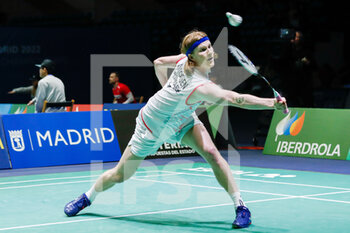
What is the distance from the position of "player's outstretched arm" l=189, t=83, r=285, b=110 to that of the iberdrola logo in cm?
691

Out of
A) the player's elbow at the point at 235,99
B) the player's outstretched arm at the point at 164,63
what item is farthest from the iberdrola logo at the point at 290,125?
the player's elbow at the point at 235,99

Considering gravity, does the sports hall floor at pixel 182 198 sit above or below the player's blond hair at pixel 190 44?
below

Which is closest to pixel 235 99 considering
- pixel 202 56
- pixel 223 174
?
pixel 202 56

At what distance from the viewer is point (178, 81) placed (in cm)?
634

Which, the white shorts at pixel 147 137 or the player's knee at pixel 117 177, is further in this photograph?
the player's knee at pixel 117 177

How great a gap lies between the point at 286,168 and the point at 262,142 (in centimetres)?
446

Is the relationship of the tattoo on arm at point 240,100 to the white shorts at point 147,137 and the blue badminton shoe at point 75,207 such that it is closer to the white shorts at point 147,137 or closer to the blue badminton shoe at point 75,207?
the white shorts at point 147,137

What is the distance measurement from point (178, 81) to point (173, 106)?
0.26m

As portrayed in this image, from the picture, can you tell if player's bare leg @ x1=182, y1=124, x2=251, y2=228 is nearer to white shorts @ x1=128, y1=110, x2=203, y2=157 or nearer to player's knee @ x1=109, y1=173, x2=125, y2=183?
white shorts @ x1=128, y1=110, x2=203, y2=157

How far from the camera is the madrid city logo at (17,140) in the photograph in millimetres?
11320

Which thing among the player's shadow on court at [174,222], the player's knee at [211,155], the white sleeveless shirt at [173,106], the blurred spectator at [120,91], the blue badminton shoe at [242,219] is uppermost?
the white sleeveless shirt at [173,106]

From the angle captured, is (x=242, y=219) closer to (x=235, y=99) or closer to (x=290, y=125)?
(x=235, y=99)

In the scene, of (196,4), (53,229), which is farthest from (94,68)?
(53,229)

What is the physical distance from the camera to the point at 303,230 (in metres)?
6.29
